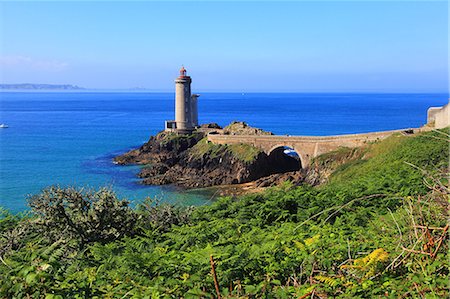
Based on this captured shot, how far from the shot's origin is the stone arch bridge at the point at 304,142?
122 feet

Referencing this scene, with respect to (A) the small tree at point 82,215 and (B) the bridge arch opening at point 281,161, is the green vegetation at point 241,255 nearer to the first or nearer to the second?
(A) the small tree at point 82,215

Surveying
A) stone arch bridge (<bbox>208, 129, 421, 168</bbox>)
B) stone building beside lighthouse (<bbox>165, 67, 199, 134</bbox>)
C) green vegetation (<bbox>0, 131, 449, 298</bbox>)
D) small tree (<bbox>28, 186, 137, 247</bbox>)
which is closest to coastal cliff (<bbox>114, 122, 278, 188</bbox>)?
stone arch bridge (<bbox>208, 129, 421, 168</bbox>)

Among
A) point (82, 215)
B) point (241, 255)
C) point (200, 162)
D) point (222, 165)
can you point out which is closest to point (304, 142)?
point (222, 165)

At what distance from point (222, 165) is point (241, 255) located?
36671mm

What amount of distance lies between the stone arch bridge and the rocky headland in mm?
741

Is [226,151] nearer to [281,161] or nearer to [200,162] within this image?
[200,162]

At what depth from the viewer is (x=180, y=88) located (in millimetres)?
54750

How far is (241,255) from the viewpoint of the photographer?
19.0ft

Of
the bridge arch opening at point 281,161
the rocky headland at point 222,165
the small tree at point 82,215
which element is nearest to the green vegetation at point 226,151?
the rocky headland at point 222,165

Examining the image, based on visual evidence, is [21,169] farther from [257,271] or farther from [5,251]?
[257,271]

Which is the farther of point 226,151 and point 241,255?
point 226,151

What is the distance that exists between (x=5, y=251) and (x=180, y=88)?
1856 inches

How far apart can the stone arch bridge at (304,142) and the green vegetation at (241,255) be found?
27553 millimetres

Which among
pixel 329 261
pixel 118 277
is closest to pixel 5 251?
pixel 118 277
